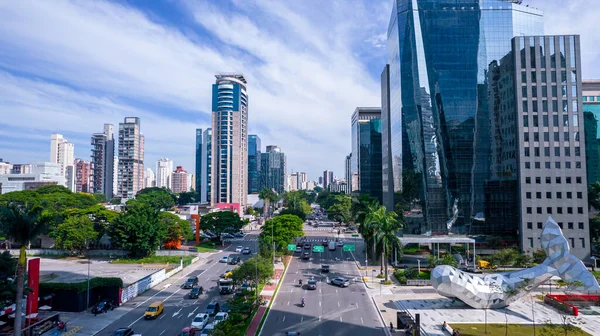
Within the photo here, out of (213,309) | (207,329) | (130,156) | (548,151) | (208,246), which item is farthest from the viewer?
(130,156)

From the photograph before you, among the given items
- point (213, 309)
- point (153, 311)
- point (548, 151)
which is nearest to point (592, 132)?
point (548, 151)

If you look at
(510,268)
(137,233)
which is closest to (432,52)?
(510,268)

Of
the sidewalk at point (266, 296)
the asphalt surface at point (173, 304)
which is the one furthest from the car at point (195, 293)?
the sidewalk at point (266, 296)

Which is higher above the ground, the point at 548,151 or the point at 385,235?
the point at 548,151

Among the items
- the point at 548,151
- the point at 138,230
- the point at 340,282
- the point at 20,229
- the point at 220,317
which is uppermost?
the point at 548,151

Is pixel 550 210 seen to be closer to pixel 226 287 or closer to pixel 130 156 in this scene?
pixel 226 287

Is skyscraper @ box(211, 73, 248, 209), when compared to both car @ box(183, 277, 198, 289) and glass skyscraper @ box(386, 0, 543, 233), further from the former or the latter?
car @ box(183, 277, 198, 289)

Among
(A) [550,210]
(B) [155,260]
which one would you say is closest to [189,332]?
(B) [155,260]

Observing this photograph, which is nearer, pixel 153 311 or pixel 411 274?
pixel 153 311

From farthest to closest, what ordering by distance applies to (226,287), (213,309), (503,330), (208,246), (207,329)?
(208,246) < (226,287) < (213,309) < (503,330) < (207,329)
